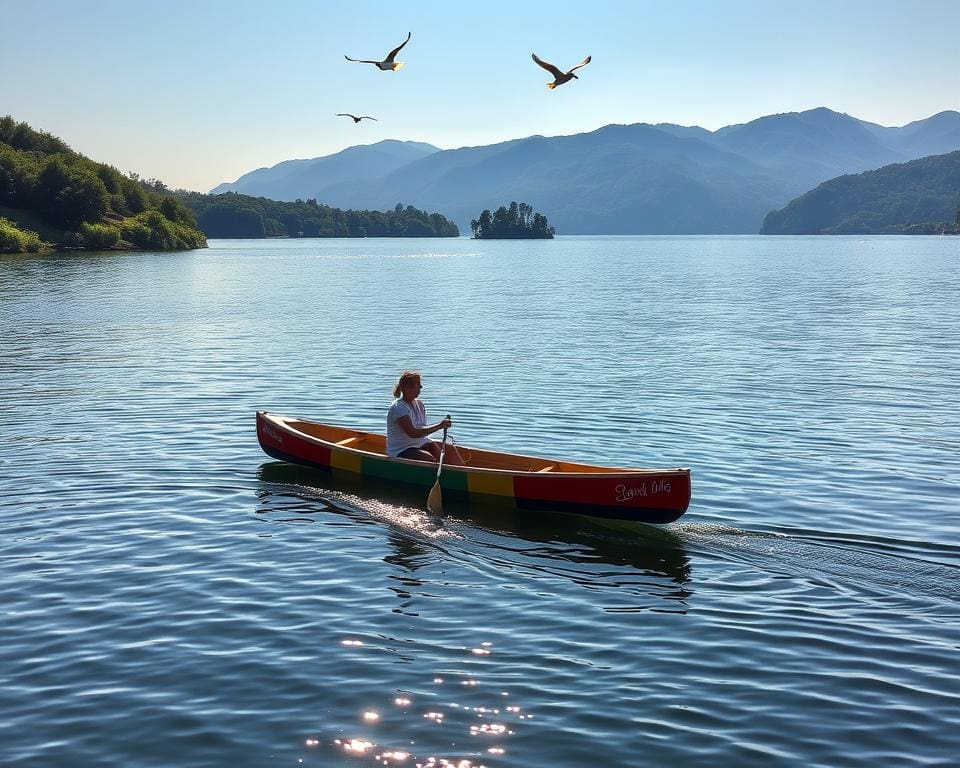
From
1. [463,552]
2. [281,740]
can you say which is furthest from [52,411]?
[281,740]

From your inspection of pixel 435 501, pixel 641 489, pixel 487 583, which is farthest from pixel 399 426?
pixel 487 583

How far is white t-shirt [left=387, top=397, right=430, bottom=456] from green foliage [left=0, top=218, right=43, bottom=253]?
10323cm

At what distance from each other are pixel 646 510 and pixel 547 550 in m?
1.65

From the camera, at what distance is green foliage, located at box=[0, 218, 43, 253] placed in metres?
107

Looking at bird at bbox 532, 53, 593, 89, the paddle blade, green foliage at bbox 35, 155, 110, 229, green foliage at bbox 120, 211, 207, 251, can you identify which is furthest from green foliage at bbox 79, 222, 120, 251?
the paddle blade

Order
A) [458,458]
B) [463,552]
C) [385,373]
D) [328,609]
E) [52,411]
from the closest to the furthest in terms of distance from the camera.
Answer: [328,609]
[463,552]
[458,458]
[52,411]
[385,373]

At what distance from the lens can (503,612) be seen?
11555mm

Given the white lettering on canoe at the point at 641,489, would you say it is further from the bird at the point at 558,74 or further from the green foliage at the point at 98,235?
the green foliage at the point at 98,235

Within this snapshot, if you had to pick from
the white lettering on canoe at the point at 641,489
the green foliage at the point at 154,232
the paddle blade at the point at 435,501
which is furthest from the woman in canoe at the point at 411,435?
the green foliage at the point at 154,232

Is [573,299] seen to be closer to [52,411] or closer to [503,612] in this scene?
[52,411]

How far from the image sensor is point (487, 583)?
1270cm

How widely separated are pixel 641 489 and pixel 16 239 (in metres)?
110

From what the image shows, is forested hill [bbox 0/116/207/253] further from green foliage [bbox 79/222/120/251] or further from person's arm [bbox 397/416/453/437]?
person's arm [bbox 397/416/453/437]

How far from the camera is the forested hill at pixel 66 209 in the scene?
388 ft
